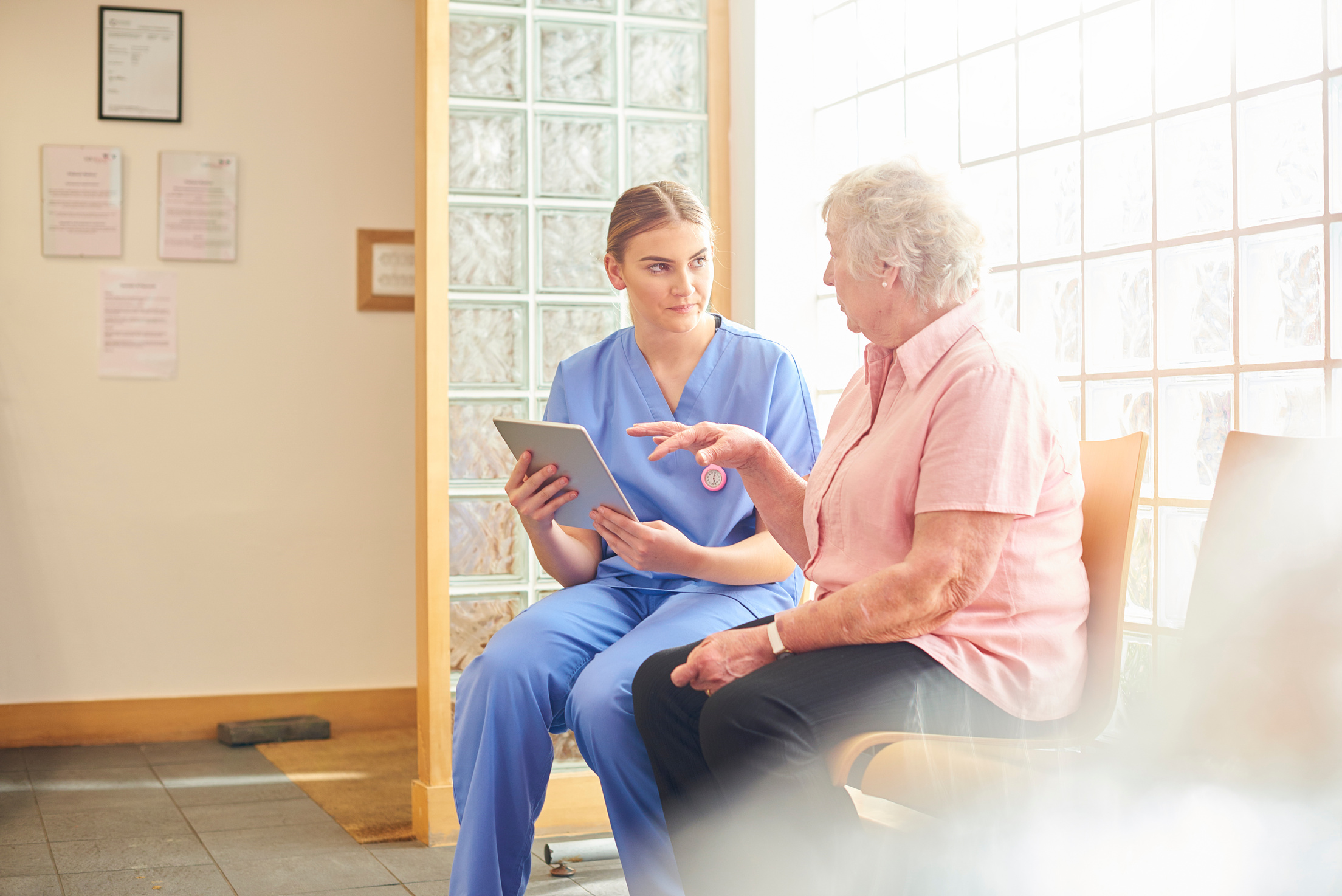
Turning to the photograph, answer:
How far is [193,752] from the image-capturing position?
3549mm

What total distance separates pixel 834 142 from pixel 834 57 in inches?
7.5

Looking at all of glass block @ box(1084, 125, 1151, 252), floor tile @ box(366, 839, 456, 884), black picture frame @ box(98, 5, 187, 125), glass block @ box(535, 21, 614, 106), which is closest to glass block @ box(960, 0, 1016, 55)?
glass block @ box(1084, 125, 1151, 252)

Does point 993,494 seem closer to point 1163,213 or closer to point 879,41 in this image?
point 1163,213

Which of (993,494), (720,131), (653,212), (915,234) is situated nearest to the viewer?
(993,494)

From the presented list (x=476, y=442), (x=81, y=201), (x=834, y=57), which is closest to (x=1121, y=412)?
(x=834, y=57)

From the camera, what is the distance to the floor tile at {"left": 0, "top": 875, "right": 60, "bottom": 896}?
2197 millimetres

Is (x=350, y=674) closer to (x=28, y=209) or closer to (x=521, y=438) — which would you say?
(x=28, y=209)

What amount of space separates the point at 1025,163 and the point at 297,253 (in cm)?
256

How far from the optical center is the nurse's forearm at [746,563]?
1.80m

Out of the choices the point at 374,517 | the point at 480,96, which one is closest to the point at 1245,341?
the point at 480,96

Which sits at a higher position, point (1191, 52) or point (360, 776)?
point (1191, 52)

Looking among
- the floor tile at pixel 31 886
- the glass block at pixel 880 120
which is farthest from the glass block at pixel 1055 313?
the floor tile at pixel 31 886

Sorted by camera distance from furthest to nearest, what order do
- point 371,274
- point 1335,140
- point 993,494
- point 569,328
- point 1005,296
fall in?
point 371,274 → point 569,328 → point 1005,296 → point 1335,140 → point 993,494

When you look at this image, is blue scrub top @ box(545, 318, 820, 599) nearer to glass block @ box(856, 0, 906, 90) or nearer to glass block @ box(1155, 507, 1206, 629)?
glass block @ box(1155, 507, 1206, 629)
